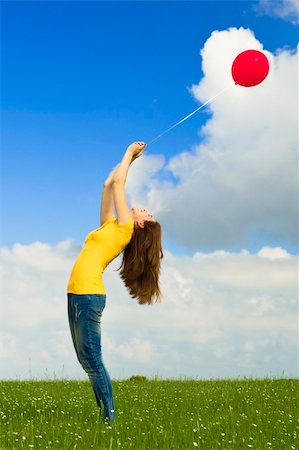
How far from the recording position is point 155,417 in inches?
414

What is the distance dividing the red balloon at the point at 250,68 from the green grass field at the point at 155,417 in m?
5.23

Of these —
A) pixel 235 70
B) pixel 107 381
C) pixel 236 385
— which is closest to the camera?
pixel 107 381

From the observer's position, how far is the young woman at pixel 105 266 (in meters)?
8.76

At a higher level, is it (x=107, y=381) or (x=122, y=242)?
(x=122, y=242)

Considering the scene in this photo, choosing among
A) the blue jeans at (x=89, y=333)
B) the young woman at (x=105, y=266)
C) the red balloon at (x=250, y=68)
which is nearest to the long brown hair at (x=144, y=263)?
the young woman at (x=105, y=266)

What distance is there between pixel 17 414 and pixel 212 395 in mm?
4433

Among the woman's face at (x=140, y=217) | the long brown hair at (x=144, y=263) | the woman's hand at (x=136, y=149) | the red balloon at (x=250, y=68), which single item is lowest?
the long brown hair at (x=144, y=263)

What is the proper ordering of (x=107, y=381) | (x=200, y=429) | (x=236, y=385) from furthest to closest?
1. (x=236, y=385)
2. (x=200, y=429)
3. (x=107, y=381)

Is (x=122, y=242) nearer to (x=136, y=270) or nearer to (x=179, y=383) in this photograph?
(x=136, y=270)

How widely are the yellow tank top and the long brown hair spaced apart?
0.56 feet

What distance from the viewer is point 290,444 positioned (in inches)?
364

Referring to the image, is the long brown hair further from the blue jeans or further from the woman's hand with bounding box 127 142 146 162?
the woman's hand with bounding box 127 142 146 162

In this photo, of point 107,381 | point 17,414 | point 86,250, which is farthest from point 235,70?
point 17,414

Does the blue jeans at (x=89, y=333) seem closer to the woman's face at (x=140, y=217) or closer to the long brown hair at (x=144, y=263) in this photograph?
the long brown hair at (x=144, y=263)
